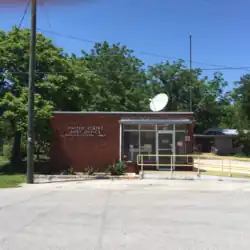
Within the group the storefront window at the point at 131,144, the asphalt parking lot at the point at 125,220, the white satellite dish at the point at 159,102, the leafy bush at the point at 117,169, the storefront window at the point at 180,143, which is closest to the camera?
the asphalt parking lot at the point at 125,220

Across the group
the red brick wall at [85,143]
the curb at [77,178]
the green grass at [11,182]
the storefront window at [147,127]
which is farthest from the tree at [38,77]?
the storefront window at [147,127]

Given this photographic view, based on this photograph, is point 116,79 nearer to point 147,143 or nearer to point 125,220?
point 147,143

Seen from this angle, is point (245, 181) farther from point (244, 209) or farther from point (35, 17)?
point (35, 17)

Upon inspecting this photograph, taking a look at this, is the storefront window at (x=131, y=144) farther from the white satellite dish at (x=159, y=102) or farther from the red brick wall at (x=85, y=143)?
the white satellite dish at (x=159, y=102)

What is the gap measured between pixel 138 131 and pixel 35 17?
912 centimetres

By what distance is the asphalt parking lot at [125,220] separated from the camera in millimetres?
6184

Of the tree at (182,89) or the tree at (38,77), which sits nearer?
the tree at (38,77)

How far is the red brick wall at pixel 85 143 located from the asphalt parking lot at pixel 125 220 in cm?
815

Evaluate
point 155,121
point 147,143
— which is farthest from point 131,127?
point 155,121

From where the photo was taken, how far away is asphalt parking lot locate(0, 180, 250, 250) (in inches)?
243

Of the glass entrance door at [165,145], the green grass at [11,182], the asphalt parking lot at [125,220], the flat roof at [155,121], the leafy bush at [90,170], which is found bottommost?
the green grass at [11,182]

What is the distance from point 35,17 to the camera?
1702cm

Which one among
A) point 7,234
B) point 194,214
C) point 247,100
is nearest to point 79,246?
point 7,234

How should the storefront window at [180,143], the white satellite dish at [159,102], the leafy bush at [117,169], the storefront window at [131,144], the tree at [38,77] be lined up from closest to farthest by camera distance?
the leafy bush at [117,169], the storefront window at [180,143], the storefront window at [131,144], the tree at [38,77], the white satellite dish at [159,102]
